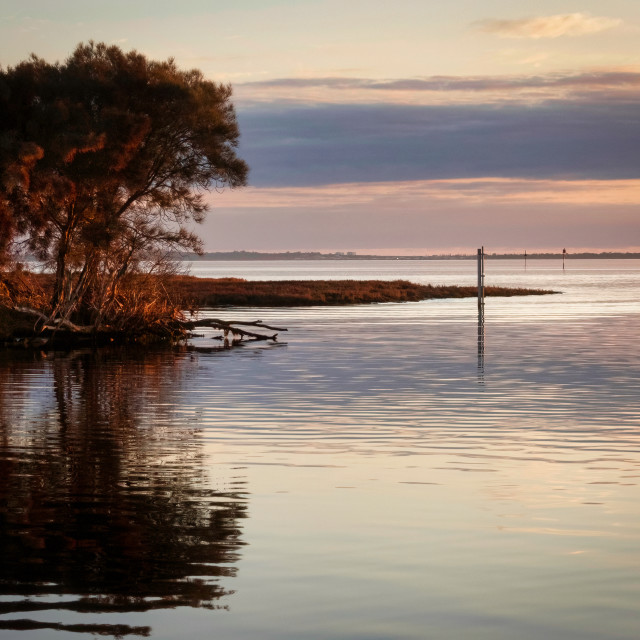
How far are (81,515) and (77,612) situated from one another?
10.9 feet

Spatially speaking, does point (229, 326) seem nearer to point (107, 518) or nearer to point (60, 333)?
point (60, 333)

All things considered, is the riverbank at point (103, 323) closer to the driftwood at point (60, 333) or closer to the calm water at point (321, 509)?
the driftwood at point (60, 333)

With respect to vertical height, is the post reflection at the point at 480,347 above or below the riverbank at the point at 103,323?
below

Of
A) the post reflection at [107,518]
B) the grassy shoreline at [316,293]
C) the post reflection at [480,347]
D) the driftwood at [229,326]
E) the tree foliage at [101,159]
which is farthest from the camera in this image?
the grassy shoreline at [316,293]

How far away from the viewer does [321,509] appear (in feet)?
37.8

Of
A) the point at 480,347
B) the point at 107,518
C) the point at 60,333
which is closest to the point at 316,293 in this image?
the point at 60,333

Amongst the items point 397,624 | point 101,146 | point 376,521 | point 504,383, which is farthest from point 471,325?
point 397,624

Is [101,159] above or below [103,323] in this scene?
above

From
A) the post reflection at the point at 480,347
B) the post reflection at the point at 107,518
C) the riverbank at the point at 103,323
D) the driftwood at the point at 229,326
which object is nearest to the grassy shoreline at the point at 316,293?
the post reflection at the point at 480,347

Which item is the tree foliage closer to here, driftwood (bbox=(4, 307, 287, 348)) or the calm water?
driftwood (bbox=(4, 307, 287, 348))

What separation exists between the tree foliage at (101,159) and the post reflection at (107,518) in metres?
18.2

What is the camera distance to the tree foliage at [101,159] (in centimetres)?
3756

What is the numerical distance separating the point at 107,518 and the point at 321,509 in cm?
215

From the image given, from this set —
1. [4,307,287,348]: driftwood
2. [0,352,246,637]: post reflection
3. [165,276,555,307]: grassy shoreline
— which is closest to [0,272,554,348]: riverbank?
[4,307,287,348]: driftwood
